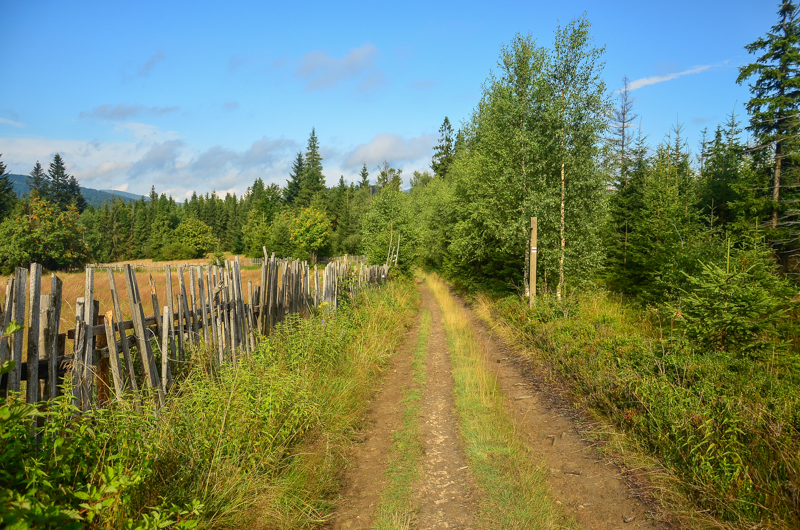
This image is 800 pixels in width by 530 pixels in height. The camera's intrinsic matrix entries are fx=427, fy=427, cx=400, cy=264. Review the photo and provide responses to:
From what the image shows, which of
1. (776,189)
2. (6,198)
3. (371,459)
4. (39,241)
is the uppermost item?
→ (6,198)

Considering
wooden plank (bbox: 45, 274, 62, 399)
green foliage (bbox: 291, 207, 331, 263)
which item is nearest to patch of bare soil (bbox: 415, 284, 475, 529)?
wooden plank (bbox: 45, 274, 62, 399)

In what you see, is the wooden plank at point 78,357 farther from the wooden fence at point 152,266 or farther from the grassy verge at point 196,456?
the wooden fence at point 152,266

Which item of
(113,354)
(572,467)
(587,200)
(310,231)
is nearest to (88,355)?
(113,354)

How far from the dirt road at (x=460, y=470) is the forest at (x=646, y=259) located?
0.66m

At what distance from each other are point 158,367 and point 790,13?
1112 inches

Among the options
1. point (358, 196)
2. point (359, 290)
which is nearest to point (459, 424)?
point (359, 290)

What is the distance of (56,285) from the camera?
3164 millimetres

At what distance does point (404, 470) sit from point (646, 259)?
58.4ft

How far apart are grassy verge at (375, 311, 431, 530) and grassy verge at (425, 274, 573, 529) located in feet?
2.01

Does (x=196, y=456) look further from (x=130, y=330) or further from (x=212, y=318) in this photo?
(x=212, y=318)

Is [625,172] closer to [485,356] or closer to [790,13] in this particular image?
[790,13]

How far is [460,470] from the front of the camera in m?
4.58

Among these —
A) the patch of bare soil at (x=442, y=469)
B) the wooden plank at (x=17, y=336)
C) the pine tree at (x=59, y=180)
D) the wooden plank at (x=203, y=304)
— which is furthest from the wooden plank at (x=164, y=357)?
the pine tree at (x=59, y=180)

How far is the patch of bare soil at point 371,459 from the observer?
12.4 feet
